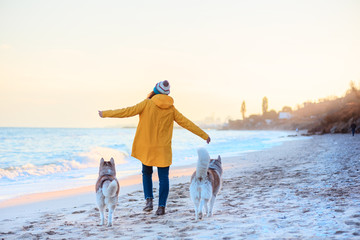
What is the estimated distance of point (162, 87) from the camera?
455 cm

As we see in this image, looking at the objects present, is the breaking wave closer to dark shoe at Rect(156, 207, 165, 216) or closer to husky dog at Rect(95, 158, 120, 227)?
husky dog at Rect(95, 158, 120, 227)

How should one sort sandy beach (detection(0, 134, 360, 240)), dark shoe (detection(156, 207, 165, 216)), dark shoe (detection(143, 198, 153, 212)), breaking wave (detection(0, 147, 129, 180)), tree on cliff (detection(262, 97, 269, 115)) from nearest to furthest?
1. sandy beach (detection(0, 134, 360, 240))
2. dark shoe (detection(156, 207, 165, 216))
3. dark shoe (detection(143, 198, 153, 212))
4. breaking wave (detection(0, 147, 129, 180))
5. tree on cliff (detection(262, 97, 269, 115))

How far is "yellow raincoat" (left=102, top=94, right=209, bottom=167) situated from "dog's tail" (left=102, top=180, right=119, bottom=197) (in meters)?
0.68

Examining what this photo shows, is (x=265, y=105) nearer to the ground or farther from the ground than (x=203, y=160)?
farther from the ground

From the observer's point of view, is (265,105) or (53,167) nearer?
(53,167)

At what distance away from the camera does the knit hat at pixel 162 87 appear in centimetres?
456

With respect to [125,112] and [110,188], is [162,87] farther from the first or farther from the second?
[110,188]

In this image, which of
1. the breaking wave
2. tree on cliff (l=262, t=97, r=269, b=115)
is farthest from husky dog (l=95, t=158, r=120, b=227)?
tree on cliff (l=262, t=97, r=269, b=115)

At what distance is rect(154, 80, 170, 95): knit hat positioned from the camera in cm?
456

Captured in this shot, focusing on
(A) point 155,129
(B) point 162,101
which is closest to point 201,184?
(A) point 155,129

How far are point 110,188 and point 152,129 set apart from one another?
41.7 inches

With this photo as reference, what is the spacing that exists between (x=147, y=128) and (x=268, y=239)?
2260 mm

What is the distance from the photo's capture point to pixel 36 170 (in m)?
10.7

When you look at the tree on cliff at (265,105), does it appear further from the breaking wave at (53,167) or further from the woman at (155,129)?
the woman at (155,129)
